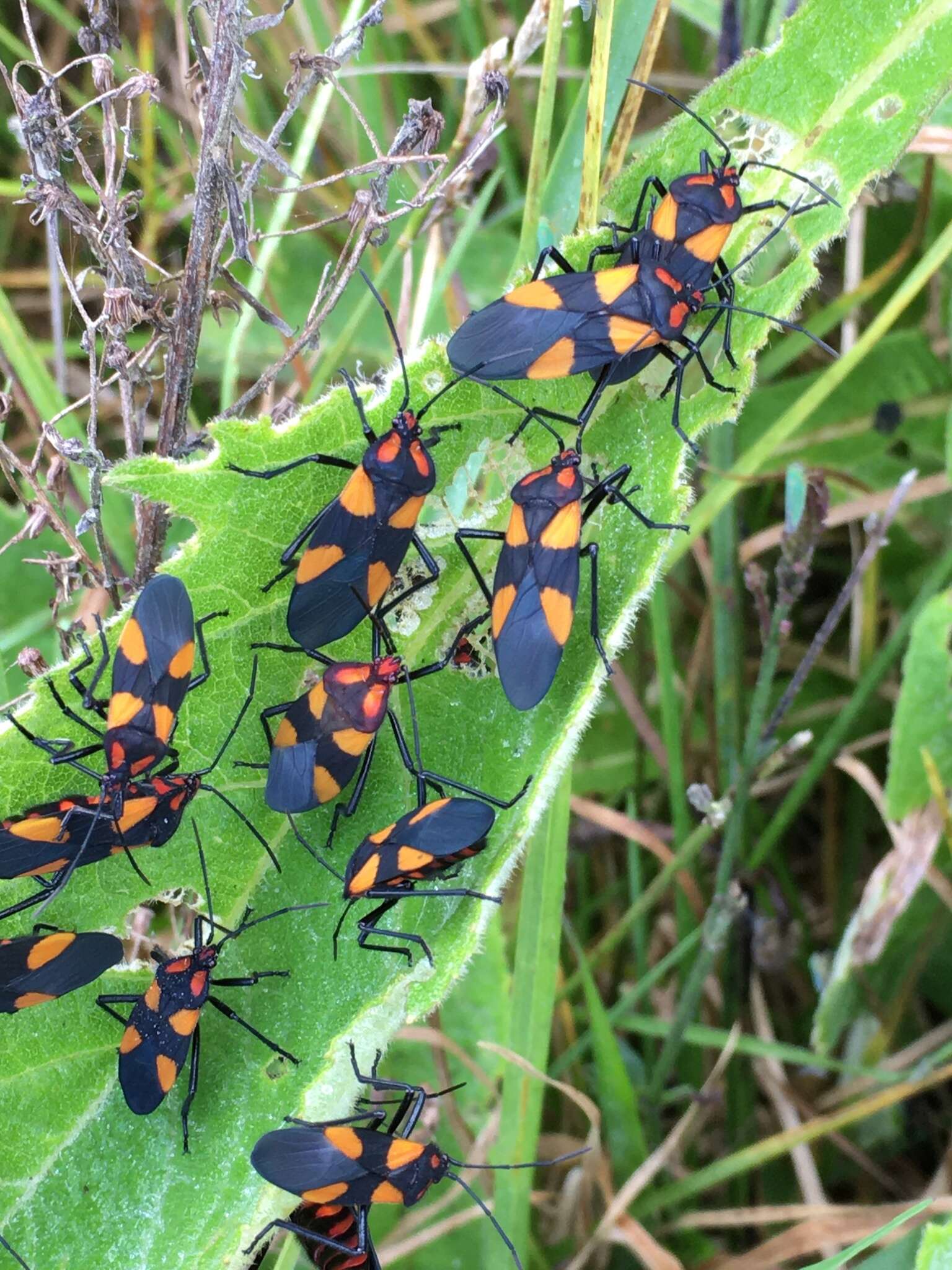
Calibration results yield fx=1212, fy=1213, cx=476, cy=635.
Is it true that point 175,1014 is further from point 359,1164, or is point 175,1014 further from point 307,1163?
point 359,1164

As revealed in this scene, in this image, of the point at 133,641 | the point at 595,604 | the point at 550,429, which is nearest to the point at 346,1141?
the point at 133,641

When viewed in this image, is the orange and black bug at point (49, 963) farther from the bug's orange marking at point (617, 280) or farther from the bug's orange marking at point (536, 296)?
the bug's orange marking at point (617, 280)

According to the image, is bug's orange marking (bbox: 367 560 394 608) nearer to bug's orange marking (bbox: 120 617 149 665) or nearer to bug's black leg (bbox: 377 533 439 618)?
bug's black leg (bbox: 377 533 439 618)

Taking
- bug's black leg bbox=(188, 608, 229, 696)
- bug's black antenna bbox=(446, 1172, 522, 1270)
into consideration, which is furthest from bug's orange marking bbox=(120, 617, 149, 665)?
bug's black antenna bbox=(446, 1172, 522, 1270)

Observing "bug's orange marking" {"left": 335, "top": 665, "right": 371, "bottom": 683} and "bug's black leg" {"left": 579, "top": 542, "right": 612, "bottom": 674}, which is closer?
"bug's black leg" {"left": 579, "top": 542, "right": 612, "bottom": 674}

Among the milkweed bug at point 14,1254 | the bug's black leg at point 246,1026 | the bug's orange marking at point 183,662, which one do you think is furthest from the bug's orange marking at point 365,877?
the milkweed bug at point 14,1254

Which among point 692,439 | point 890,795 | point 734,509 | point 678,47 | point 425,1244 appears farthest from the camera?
point 678,47

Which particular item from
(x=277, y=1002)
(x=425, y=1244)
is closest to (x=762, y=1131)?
(x=425, y=1244)

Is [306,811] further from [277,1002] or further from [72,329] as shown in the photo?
[72,329]
